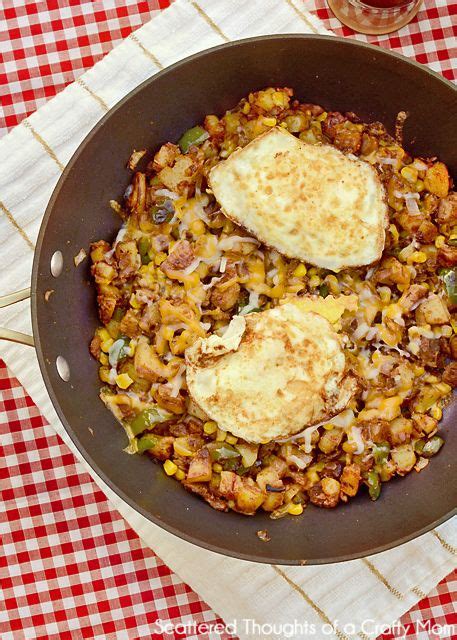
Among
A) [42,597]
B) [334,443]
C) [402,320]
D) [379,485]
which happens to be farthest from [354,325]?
[42,597]

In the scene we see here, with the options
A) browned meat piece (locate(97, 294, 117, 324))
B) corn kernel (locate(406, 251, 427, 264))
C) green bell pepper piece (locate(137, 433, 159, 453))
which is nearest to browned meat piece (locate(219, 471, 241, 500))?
green bell pepper piece (locate(137, 433, 159, 453))

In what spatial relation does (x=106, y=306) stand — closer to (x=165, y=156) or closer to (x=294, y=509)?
(x=165, y=156)

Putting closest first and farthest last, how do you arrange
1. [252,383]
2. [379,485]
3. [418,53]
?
[252,383]
[379,485]
[418,53]

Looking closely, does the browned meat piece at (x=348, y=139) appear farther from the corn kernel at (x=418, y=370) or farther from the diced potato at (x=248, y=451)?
the diced potato at (x=248, y=451)

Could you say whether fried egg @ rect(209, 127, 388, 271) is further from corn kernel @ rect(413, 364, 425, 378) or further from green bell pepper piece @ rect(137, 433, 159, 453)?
green bell pepper piece @ rect(137, 433, 159, 453)

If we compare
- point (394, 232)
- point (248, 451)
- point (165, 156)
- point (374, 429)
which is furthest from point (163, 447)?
point (394, 232)

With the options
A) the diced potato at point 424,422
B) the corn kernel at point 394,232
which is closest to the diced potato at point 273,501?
the diced potato at point 424,422

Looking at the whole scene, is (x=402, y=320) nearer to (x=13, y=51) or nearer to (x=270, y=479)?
(x=270, y=479)
